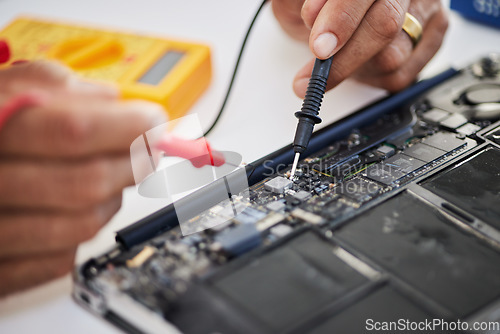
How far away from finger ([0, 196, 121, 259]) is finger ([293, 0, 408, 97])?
1.58 feet

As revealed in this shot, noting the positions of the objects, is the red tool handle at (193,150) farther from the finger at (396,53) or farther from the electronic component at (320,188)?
the finger at (396,53)

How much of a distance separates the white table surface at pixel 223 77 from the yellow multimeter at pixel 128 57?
0.20ft

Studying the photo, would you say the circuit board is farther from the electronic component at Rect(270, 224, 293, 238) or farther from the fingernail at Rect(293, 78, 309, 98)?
the fingernail at Rect(293, 78, 309, 98)

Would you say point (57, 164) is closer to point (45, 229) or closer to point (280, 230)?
point (45, 229)

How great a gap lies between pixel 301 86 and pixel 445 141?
0.88 ft

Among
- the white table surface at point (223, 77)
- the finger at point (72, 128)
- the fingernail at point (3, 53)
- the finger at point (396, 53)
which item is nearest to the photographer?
the finger at point (72, 128)

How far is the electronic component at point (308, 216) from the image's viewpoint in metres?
0.63

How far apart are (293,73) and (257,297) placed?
69 centimetres

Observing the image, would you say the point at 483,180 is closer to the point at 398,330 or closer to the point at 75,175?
the point at 398,330

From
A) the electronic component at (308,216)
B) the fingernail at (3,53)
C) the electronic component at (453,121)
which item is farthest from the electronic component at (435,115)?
the fingernail at (3,53)

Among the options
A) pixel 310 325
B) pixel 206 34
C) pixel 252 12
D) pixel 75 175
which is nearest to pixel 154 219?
A: pixel 75 175

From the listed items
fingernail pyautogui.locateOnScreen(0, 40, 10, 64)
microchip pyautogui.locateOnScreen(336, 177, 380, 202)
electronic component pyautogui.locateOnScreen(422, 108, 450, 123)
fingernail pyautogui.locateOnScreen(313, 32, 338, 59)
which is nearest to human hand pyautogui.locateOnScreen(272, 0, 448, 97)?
fingernail pyautogui.locateOnScreen(313, 32, 338, 59)

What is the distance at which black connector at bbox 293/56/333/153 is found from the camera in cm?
76

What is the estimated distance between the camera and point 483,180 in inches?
27.4
